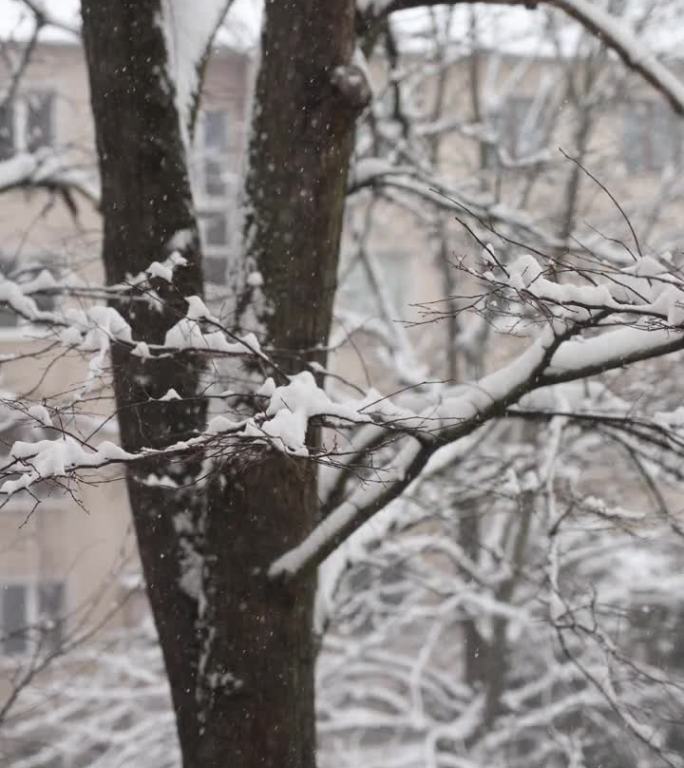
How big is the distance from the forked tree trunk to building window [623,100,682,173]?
10.7 m

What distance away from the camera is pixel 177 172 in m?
3.63

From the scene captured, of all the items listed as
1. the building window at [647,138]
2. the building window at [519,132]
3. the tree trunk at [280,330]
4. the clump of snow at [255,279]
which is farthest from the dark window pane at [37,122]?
the building window at [647,138]

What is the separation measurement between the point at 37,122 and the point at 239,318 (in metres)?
3.32

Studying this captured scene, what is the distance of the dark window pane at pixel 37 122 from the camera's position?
6.21 meters

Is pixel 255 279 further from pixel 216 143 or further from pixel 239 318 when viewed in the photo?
pixel 216 143

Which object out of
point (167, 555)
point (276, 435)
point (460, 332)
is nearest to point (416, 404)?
point (167, 555)

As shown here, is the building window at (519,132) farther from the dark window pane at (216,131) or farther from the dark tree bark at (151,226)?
the dark tree bark at (151,226)

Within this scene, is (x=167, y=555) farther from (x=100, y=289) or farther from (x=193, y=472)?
(x=100, y=289)

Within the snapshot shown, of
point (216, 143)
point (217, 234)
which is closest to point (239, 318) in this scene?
point (217, 234)

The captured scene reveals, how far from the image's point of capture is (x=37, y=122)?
20.1 ft

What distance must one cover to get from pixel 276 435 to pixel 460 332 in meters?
8.01

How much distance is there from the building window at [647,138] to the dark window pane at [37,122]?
311 inches

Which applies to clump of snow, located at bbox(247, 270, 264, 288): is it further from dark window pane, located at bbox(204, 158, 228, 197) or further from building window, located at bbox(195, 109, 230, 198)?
dark window pane, located at bbox(204, 158, 228, 197)

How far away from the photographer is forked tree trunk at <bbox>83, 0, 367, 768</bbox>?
3.46 meters
